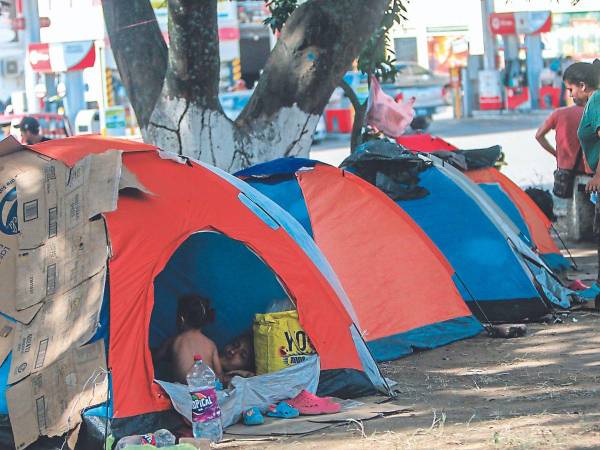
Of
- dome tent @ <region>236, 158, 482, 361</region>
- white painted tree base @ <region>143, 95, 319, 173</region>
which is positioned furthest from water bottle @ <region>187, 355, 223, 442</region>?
white painted tree base @ <region>143, 95, 319, 173</region>

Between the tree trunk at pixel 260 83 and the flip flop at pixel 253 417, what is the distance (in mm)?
3019

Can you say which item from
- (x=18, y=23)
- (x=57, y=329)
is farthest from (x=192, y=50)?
(x=18, y=23)

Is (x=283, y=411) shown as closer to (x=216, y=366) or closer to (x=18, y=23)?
(x=216, y=366)

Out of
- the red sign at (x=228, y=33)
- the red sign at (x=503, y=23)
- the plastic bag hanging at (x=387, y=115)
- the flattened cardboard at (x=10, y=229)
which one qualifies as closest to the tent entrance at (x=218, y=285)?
the flattened cardboard at (x=10, y=229)

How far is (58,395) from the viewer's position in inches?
230

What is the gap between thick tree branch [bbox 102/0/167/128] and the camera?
9188 mm

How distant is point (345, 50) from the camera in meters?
8.88

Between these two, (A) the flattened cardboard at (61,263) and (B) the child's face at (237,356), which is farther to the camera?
(B) the child's face at (237,356)

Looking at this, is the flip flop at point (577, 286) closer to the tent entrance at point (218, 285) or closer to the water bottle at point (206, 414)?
the tent entrance at point (218, 285)

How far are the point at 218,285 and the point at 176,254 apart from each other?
340mm

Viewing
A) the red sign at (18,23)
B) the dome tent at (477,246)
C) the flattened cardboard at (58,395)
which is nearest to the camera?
the flattened cardboard at (58,395)

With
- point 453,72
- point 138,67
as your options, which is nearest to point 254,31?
point 453,72

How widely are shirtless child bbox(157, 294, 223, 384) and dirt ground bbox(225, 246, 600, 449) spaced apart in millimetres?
725

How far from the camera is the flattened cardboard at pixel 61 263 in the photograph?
19.8 ft
